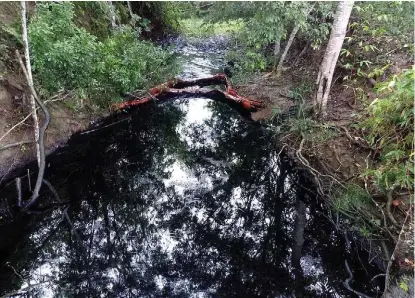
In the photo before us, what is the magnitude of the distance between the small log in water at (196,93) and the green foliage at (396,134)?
17.5 feet

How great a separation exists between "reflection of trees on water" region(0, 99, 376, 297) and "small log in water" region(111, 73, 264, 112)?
2.24 m

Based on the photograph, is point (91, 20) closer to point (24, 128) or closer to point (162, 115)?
point (162, 115)

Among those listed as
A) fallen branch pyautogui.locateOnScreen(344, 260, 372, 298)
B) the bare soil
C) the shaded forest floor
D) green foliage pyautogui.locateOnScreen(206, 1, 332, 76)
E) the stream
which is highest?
green foliage pyautogui.locateOnScreen(206, 1, 332, 76)

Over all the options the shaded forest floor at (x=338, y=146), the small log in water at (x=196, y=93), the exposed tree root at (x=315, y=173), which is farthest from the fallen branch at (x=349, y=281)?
the small log in water at (x=196, y=93)

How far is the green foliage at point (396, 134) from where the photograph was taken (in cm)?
530

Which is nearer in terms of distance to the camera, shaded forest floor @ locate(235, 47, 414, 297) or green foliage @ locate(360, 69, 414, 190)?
shaded forest floor @ locate(235, 47, 414, 297)

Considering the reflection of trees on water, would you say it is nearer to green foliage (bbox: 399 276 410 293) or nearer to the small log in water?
green foliage (bbox: 399 276 410 293)

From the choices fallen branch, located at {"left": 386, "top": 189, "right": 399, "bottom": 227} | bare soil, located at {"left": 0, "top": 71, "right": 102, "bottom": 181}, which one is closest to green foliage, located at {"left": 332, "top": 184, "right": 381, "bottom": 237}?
fallen branch, located at {"left": 386, "top": 189, "right": 399, "bottom": 227}

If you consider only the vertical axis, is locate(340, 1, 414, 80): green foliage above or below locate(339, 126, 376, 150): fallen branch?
above

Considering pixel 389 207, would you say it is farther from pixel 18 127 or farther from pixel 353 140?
pixel 18 127

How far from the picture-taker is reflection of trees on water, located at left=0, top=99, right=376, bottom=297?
18.1 feet

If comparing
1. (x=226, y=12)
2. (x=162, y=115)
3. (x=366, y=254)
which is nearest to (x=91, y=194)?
(x=162, y=115)

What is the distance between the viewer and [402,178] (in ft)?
17.4

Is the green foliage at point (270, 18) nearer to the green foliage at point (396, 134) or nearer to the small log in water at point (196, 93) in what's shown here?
the small log in water at point (196, 93)
